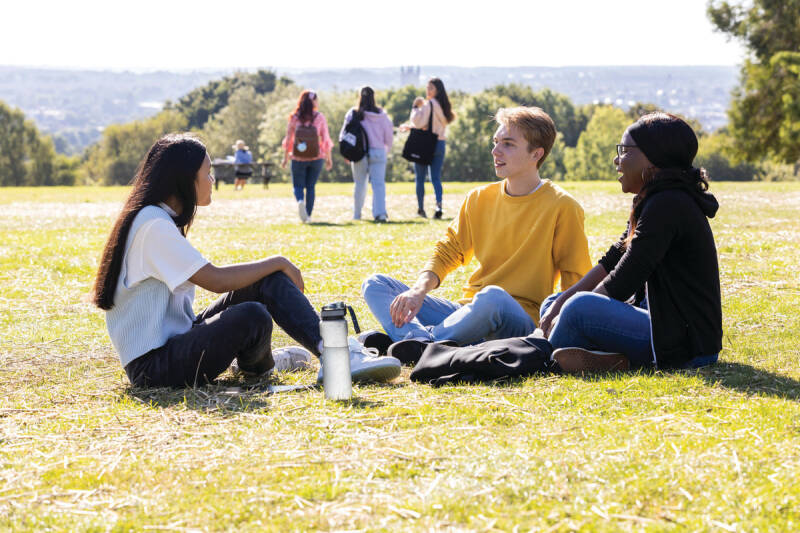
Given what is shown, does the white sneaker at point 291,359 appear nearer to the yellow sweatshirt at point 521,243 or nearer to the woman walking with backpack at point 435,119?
the yellow sweatshirt at point 521,243

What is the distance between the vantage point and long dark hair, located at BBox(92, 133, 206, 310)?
18.1ft

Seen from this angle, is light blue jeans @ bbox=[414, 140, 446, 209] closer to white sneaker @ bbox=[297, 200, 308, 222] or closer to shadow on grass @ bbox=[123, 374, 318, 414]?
white sneaker @ bbox=[297, 200, 308, 222]

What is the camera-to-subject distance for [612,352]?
5773 millimetres

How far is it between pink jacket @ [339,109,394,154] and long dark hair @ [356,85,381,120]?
8cm

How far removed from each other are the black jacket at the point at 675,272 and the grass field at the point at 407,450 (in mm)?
245

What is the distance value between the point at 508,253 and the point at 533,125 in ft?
2.94

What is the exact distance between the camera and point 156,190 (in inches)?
220

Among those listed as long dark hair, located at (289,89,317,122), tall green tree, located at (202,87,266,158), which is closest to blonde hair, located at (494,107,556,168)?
long dark hair, located at (289,89,317,122)

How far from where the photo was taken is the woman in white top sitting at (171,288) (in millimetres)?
5469

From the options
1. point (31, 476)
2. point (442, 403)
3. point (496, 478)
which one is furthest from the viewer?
point (442, 403)

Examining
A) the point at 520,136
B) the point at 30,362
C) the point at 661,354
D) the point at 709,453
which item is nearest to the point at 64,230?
the point at 30,362

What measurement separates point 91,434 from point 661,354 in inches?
127

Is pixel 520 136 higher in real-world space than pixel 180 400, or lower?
higher

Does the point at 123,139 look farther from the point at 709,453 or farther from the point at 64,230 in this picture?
the point at 709,453
